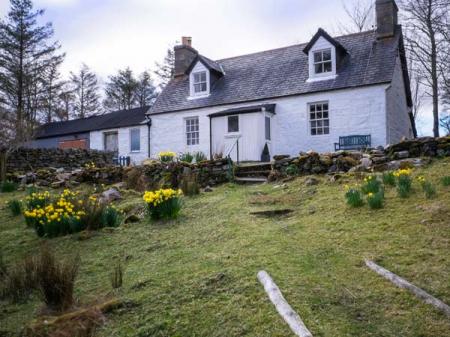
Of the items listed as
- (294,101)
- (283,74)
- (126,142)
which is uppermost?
(283,74)

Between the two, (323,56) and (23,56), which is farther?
(23,56)

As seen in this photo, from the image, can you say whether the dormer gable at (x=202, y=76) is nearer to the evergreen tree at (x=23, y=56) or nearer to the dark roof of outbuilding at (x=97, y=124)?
the dark roof of outbuilding at (x=97, y=124)

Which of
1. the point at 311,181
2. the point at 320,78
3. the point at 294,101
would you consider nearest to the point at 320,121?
the point at 294,101

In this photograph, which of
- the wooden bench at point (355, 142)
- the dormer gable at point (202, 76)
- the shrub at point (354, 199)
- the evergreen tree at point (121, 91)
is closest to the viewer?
the shrub at point (354, 199)

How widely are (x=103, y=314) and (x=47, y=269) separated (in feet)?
2.67

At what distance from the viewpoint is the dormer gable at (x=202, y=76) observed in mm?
19094

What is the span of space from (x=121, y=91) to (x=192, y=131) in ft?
70.7

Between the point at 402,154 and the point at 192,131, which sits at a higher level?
the point at 192,131

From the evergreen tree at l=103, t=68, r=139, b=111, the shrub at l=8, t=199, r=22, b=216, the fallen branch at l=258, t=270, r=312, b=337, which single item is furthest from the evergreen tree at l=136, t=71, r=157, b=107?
the fallen branch at l=258, t=270, r=312, b=337

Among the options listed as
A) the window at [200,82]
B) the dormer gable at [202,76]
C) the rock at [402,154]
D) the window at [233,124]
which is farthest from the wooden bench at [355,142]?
the window at [200,82]

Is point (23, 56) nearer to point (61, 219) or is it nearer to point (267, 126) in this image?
point (267, 126)

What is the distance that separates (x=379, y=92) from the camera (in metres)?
14.8

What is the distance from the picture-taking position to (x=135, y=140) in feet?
72.3

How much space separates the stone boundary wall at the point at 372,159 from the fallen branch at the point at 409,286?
195 inches
